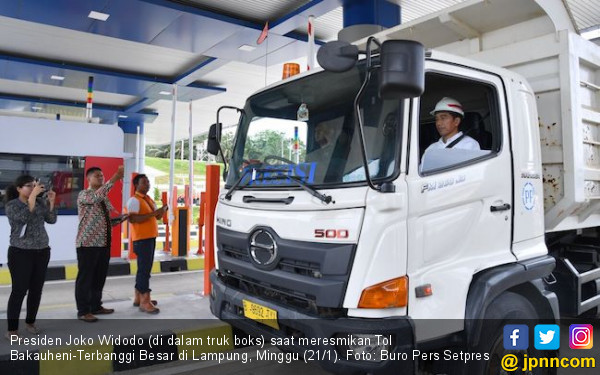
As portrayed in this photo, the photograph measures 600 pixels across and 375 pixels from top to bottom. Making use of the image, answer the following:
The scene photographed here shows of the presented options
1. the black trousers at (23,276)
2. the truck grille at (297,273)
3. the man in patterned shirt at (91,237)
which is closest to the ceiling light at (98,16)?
the man in patterned shirt at (91,237)

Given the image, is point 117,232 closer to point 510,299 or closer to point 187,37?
point 187,37

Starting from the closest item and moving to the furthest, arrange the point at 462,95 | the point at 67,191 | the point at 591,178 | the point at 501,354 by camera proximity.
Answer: the point at 501,354, the point at 462,95, the point at 591,178, the point at 67,191

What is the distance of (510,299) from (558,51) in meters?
1.84

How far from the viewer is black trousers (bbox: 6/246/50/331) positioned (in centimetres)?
394

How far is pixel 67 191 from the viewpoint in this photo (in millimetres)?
7402

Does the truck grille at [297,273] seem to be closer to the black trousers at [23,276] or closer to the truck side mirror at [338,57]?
the truck side mirror at [338,57]

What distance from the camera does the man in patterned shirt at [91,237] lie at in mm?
4492

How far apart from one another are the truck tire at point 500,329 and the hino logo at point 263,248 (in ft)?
4.10

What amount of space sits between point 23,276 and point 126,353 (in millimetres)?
1142

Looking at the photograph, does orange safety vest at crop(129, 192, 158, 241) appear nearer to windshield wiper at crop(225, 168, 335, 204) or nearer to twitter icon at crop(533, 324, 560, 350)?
windshield wiper at crop(225, 168, 335, 204)

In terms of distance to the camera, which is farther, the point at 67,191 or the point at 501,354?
the point at 67,191

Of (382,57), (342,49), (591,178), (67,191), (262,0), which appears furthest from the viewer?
(67,191)

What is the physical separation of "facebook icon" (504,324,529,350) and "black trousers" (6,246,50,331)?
387 centimetres

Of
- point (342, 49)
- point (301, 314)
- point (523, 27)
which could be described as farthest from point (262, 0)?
point (301, 314)
